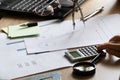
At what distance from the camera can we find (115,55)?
3.42 feet

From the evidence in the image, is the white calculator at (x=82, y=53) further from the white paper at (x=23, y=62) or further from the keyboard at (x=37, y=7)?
the keyboard at (x=37, y=7)

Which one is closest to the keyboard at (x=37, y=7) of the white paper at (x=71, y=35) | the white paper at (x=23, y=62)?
the white paper at (x=71, y=35)

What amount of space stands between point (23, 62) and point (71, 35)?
267mm

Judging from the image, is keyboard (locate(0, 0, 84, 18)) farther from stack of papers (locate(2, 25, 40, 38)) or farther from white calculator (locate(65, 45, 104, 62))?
white calculator (locate(65, 45, 104, 62))

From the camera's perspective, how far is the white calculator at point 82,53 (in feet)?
3.37

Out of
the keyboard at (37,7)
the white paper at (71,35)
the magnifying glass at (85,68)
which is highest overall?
the keyboard at (37,7)

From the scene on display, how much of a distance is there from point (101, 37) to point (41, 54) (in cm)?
26

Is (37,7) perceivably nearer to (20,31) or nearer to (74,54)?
(20,31)

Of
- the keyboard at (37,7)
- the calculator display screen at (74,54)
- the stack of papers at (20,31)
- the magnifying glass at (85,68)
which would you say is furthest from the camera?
the keyboard at (37,7)

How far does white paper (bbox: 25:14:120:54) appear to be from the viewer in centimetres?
113

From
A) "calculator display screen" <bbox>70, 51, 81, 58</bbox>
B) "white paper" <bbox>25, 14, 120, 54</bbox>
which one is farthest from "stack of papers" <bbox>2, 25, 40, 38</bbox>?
"calculator display screen" <bbox>70, 51, 81, 58</bbox>

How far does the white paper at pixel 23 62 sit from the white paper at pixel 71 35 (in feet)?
0.13

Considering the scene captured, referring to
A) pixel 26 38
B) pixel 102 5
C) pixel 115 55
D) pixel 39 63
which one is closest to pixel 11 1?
pixel 26 38

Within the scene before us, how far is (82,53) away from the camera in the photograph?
1054 mm
